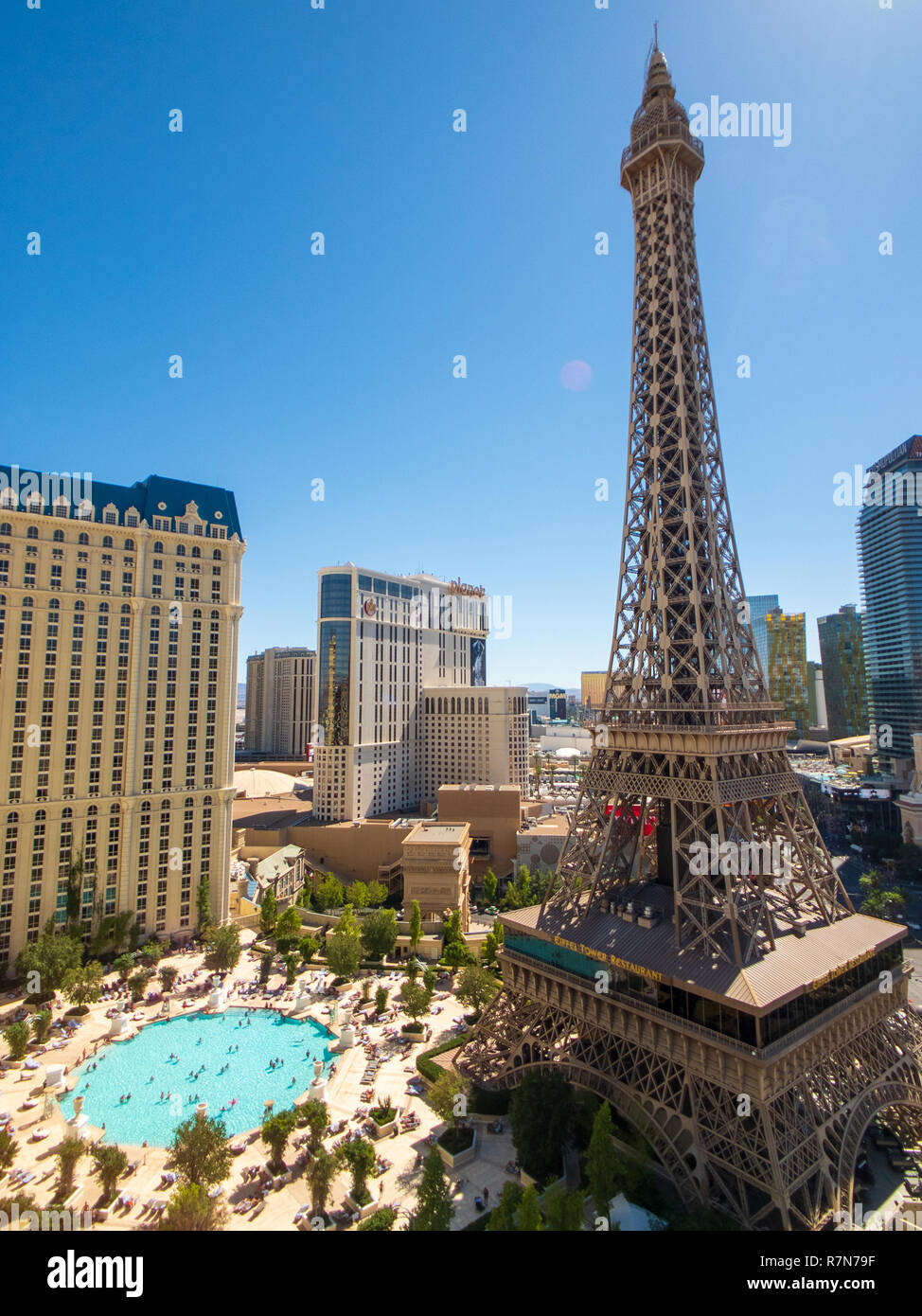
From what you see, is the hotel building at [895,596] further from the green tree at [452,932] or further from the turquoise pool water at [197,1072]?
the turquoise pool water at [197,1072]

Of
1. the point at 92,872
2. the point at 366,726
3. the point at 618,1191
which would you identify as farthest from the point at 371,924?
the point at 366,726

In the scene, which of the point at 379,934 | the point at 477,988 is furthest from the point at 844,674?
the point at 477,988

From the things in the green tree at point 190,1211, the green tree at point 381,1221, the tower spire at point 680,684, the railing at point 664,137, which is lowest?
the green tree at point 381,1221

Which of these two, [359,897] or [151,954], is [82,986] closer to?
[151,954]

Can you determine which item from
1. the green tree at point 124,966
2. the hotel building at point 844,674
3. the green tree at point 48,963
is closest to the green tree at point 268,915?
the green tree at point 124,966

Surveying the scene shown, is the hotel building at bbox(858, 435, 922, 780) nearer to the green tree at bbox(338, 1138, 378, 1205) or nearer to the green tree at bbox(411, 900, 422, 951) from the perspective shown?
the green tree at bbox(411, 900, 422, 951)

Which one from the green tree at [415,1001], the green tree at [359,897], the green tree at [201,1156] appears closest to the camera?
the green tree at [201,1156]
